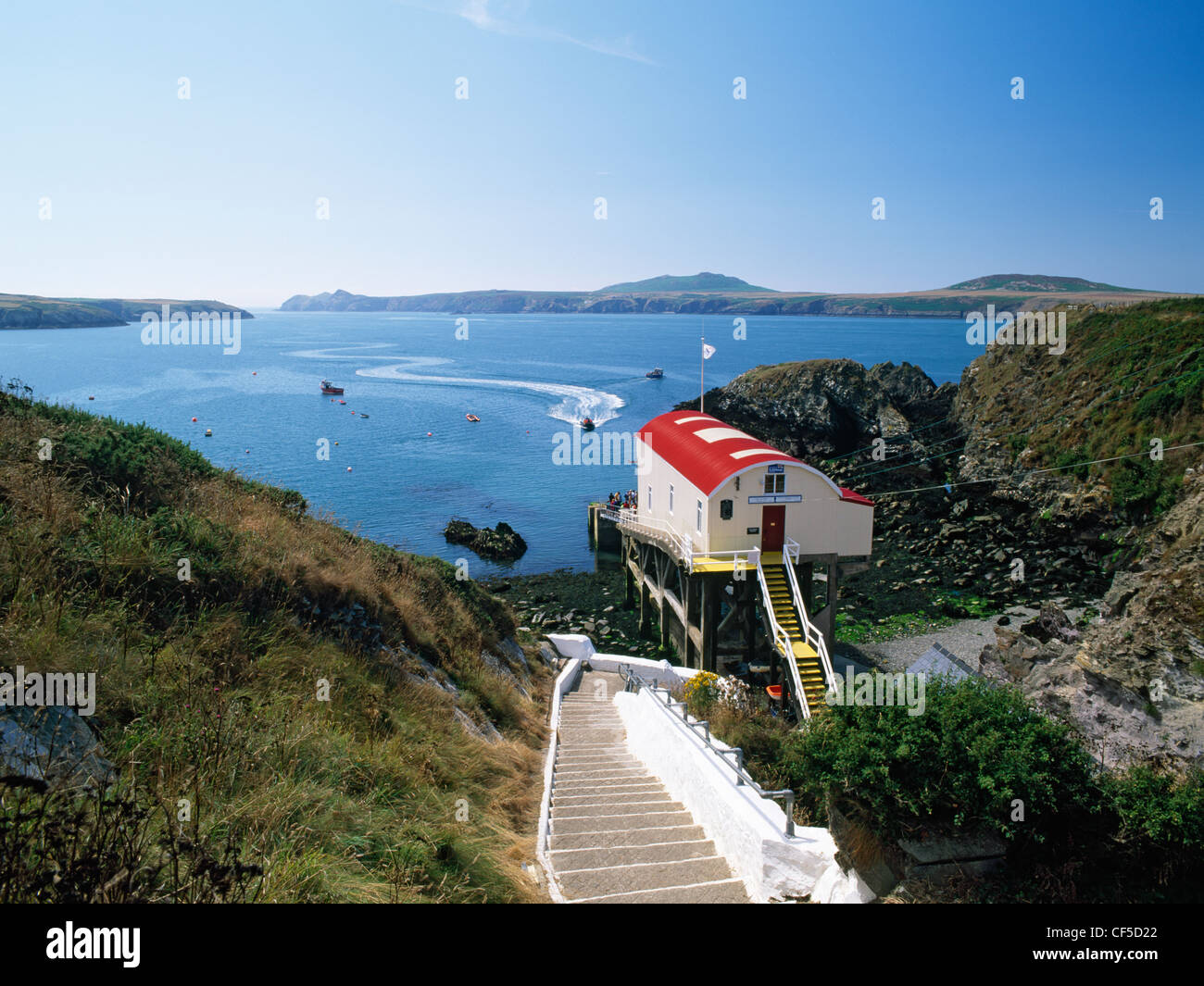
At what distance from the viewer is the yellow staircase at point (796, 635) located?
56.0 feet

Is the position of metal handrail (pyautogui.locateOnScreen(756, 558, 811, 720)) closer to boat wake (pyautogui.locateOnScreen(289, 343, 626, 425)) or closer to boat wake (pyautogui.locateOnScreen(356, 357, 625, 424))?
boat wake (pyautogui.locateOnScreen(356, 357, 625, 424))

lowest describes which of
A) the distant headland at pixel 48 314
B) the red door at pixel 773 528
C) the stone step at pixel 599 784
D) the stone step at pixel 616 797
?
the stone step at pixel 599 784

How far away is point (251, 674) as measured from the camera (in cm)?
713

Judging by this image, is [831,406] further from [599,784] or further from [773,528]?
[599,784]

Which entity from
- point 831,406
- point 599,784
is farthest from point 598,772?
→ point 831,406

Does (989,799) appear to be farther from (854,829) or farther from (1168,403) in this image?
(1168,403)

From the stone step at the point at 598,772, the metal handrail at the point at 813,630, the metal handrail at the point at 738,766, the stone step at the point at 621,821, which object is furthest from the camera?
the metal handrail at the point at 813,630

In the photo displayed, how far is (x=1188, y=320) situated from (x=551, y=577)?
4167 centimetres

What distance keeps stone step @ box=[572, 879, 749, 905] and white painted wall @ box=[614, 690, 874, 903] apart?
189 millimetres

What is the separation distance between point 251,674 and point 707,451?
16375 mm

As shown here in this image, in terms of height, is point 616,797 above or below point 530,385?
below

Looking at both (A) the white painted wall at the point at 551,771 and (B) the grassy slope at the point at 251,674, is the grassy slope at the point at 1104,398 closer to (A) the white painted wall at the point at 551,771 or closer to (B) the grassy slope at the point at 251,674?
(A) the white painted wall at the point at 551,771

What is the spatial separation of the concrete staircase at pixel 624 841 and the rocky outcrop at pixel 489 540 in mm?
26510

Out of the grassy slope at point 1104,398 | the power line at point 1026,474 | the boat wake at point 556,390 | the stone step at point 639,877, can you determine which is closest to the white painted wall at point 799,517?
the stone step at point 639,877
